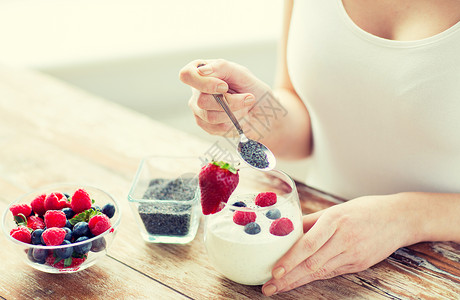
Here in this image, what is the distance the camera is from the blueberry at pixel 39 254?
754 millimetres

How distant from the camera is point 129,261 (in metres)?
0.83

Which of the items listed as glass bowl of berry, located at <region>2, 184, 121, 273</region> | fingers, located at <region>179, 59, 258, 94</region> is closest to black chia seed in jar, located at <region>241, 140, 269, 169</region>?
fingers, located at <region>179, 59, 258, 94</region>

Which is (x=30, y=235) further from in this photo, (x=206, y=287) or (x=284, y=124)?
(x=284, y=124)

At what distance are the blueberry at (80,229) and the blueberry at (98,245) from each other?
2 centimetres

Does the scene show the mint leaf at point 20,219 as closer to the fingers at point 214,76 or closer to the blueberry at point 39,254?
the blueberry at point 39,254

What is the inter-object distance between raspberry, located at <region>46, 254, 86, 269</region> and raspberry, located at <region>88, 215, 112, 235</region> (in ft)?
0.16

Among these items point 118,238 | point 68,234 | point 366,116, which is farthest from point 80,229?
point 366,116

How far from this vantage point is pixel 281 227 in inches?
28.7

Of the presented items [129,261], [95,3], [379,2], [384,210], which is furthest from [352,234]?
[95,3]

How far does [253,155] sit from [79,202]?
0.30 m

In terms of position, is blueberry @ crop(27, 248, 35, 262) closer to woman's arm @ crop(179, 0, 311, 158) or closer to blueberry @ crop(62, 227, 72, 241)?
blueberry @ crop(62, 227, 72, 241)

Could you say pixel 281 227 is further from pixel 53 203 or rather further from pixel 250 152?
pixel 53 203

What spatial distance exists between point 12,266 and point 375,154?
29.0 inches

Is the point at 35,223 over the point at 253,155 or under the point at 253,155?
under
